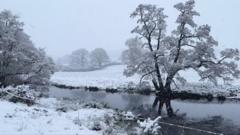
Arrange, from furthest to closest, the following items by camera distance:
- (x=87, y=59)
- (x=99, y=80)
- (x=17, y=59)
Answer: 1. (x=87, y=59)
2. (x=99, y=80)
3. (x=17, y=59)

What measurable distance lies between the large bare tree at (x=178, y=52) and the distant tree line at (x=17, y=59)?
9550 mm

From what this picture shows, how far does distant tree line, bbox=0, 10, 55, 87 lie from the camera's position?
27.3 meters

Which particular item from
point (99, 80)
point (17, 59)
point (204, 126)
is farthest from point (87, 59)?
point (204, 126)

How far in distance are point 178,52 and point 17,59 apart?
15.9m

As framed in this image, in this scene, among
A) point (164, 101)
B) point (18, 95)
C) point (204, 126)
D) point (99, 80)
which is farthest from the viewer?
Result: point (99, 80)

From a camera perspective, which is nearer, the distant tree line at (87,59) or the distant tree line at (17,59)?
the distant tree line at (17,59)

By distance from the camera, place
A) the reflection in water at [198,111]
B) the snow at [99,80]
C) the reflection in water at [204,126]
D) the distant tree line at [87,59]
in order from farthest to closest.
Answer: the distant tree line at [87,59] < the snow at [99,80] < the reflection in water at [198,111] < the reflection in water at [204,126]

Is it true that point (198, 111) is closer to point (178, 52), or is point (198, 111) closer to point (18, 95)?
point (178, 52)

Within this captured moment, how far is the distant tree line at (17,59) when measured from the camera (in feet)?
89.6

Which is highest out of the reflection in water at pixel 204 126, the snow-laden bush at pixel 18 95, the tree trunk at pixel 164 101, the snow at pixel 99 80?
the snow at pixel 99 80

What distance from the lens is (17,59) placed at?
27.4 m

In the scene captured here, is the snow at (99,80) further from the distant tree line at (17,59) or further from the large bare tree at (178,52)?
the distant tree line at (17,59)

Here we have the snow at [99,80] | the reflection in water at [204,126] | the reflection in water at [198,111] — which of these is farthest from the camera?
the snow at [99,80]

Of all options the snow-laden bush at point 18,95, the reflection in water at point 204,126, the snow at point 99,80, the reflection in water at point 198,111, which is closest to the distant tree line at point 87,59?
the snow at point 99,80
